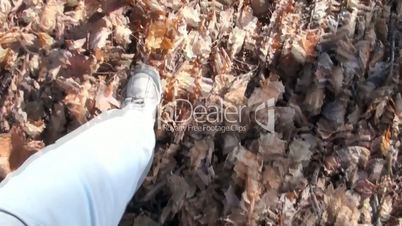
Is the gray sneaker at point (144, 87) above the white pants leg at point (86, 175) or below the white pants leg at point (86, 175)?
above

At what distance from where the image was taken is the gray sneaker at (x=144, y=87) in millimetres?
1880

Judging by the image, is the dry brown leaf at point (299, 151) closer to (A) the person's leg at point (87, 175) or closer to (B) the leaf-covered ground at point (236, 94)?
(B) the leaf-covered ground at point (236, 94)

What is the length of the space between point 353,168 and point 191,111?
20.3 inches

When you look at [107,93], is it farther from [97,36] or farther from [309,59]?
[309,59]

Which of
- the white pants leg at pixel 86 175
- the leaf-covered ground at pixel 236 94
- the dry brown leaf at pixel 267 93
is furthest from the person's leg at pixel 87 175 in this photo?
the dry brown leaf at pixel 267 93

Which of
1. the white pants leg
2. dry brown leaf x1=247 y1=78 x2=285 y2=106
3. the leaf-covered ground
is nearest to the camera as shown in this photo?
the white pants leg

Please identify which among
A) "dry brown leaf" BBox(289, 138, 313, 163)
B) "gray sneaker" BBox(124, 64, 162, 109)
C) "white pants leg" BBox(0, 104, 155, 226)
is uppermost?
"gray sneaker" BBox(124, 64, 162, 109)

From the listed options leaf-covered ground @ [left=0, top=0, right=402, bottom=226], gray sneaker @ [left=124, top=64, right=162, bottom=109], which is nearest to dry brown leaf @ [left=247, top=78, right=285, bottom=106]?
leaf-covered ground @ [left=0, top=0, right=402, bottom=226]

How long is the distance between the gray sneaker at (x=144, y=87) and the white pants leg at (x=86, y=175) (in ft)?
0.28

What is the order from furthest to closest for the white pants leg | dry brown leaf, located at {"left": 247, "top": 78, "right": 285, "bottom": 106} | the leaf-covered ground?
1. dry brown leaf, located at {"left": 247, "top": 78, "right": 285, "bottom": 106}
2. the leaf-covered ground
3. the white pants leg

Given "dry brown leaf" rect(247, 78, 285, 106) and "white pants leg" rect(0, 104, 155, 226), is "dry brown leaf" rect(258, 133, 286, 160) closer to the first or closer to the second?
"dry brown leaf" rect(247, 78, 285, 106)

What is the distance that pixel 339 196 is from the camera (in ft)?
5.99

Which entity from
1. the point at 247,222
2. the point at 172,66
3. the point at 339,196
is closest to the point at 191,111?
the point at 172,66

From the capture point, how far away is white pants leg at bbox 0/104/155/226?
4.08 feet
